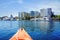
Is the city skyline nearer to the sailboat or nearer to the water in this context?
the water

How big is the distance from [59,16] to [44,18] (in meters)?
0.22

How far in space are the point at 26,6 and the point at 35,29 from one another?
0.36 meters

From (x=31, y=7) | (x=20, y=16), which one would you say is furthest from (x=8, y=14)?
(x=31, y=7)

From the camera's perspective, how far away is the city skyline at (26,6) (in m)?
1.95

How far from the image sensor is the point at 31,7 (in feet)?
6.49

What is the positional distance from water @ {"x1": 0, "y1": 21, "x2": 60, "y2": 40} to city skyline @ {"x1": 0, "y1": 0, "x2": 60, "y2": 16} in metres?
0.16

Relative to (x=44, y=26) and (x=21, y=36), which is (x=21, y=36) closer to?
(x=21, y=36)

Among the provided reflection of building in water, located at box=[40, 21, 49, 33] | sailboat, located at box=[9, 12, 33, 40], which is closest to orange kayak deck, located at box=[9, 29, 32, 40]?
sailboat, located at box=[9, 12, 33, 40]

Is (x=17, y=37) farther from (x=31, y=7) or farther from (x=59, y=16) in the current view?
(x=59, y=16)

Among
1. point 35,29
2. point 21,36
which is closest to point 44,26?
point 35,29

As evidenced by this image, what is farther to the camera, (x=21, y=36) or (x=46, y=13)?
(x=46, y=13)

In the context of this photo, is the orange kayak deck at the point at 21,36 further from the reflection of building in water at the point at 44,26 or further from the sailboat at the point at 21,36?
the reflection of building in water at the point at 44,26

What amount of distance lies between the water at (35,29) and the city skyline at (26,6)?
16 cm

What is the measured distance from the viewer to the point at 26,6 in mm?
1973
